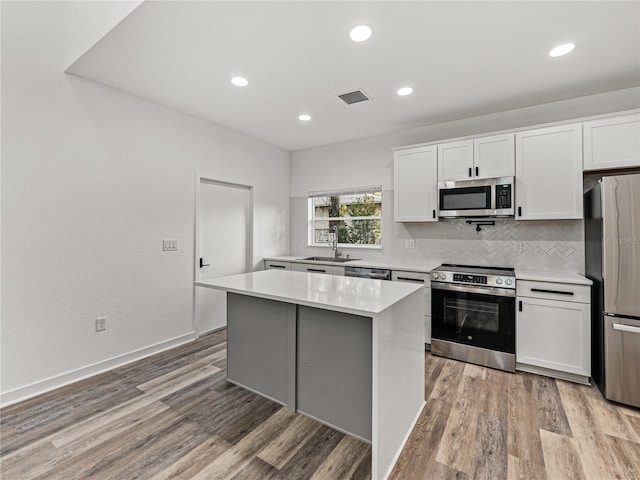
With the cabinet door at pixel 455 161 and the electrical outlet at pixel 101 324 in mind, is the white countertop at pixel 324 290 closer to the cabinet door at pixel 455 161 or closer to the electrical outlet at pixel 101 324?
the electrical outlet at pixel 101 324

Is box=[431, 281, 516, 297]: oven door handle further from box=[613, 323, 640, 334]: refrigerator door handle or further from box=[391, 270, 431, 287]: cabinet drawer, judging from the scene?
box=[613, 323, 640, 334]: refrigerator door handle

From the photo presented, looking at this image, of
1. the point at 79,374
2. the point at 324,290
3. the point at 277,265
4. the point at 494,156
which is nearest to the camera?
the point at 324,290

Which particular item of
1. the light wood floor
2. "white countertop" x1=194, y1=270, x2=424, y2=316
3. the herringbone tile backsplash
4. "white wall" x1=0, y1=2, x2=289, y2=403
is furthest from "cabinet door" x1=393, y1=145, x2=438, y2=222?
"white wall" x1=0, y1=2, x2=289, y2=403

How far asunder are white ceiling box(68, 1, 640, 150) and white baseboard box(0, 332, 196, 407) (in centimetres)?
261

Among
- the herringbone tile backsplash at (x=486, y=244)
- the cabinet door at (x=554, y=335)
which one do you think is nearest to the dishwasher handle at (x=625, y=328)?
the cabinet door at (x=554, y=335)

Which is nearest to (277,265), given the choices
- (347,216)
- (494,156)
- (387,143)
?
(347,216)

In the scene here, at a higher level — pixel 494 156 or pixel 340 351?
pixel 494 156

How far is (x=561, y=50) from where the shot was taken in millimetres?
2260

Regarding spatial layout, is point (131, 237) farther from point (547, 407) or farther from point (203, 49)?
point (547, 407)

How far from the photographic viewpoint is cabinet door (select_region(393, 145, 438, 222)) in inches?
140

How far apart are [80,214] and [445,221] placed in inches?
152

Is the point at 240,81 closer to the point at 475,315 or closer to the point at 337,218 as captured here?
the point at 337,218

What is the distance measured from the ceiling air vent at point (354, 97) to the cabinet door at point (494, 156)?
1.32 metres

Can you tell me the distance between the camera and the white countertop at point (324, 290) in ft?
5.39
